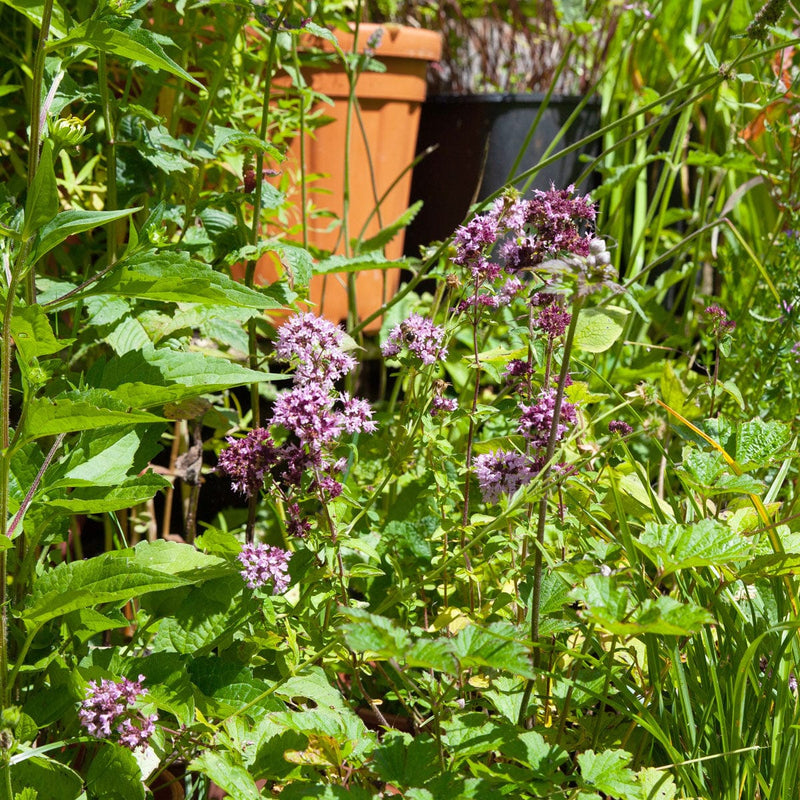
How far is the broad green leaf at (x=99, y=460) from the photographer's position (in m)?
1.02

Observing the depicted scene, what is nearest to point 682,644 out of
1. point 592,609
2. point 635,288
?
point 592,609

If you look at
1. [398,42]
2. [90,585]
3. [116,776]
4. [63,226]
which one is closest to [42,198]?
[63,226]

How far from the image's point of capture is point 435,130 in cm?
276

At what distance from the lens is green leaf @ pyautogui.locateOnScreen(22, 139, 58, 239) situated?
810 mm

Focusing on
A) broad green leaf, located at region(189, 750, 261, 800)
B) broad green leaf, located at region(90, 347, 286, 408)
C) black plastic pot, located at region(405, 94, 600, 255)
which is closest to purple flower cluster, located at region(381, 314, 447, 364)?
broad green leaf, located at region(90, 347, 286, 408)

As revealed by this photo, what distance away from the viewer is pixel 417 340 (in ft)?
3.71

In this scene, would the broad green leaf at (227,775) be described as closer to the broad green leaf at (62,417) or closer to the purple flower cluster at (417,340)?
the broad green leaf at (62,417)

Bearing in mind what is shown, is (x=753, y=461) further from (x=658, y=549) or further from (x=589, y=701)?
(x=589, y=701)

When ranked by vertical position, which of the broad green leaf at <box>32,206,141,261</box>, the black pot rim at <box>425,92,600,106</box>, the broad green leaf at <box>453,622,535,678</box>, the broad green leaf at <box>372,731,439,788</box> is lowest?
the broad green leaf at <box>372,731,439,788</box>

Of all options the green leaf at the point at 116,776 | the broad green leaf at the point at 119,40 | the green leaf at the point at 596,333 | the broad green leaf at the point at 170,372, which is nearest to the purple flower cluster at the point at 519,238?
the green leaf at the point at 596,333

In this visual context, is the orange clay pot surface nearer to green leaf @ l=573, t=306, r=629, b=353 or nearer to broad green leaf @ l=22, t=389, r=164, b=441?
green leaf @ l=573, t=306, r=629, b=353

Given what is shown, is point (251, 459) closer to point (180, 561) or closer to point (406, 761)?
point (180, 561)

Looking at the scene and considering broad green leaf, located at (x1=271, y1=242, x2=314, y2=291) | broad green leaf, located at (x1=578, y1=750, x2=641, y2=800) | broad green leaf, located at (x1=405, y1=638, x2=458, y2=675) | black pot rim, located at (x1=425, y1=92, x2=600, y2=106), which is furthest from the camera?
black pot rim, located at (x1=425, y1=92, x2=600, y2=106)

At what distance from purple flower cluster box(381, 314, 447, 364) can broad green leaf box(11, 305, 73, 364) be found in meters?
0.40
